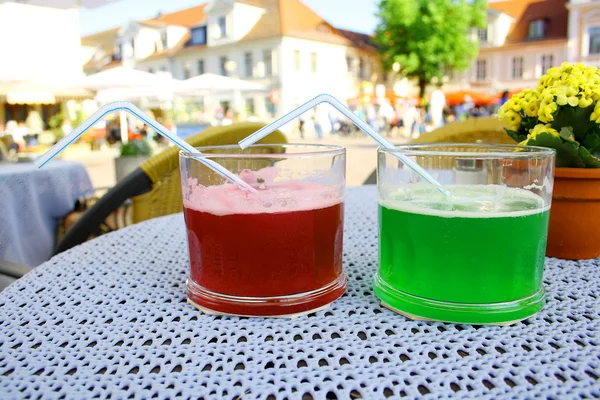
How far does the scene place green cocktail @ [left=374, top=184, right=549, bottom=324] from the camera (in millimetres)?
684

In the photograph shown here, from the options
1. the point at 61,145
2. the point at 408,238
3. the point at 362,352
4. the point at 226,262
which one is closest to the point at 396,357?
the point at 362,352

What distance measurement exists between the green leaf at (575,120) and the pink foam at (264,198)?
1.66 feet

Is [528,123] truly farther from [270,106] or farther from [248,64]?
[248,64]

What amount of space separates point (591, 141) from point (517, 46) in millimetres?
28846

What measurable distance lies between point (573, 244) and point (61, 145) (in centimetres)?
94

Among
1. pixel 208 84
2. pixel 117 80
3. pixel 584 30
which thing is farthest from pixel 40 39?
pixel 584 30

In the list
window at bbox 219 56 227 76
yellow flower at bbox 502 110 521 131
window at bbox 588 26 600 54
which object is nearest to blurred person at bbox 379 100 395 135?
window at bbox 219 56 227 76

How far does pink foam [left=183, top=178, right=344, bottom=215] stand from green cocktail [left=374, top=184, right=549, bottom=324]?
4.9 inches

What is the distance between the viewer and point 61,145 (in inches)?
25.2

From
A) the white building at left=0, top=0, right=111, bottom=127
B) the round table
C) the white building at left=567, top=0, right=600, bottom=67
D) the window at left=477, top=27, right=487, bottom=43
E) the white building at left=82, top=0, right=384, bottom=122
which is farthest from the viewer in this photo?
the window at left=477, top=27, right=487, bottom=43

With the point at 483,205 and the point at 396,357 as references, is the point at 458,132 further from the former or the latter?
the point at 396,357

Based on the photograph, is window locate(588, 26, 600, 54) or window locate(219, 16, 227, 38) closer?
window locate(588, 26, 600, 54)

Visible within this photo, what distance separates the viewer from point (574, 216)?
0.99 meters

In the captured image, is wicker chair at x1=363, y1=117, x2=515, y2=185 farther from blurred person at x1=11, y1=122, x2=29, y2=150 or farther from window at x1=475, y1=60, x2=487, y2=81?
window at x1=475, y1=60, x2=487, y2=81
